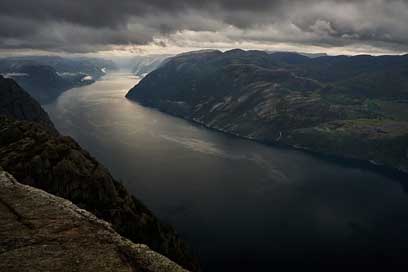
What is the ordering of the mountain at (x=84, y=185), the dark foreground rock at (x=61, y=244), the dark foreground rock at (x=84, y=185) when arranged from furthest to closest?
the dark foreground rock at (x=84, y=185) → the mountain at (x=84, y=185) → the dark foreground rock at (x=61, y=244)

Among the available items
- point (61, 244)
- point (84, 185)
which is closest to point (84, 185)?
point (84, 185)

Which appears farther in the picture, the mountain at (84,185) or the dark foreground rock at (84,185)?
the dark foreground rock at (84,185)

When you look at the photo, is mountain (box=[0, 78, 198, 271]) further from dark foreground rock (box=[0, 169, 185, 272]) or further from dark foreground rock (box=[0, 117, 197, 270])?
dark foreground rock (box=[0, 169, 185, 272])

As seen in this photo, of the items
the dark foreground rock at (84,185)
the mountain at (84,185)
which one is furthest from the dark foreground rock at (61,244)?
the dark foreground rock at (84,185)

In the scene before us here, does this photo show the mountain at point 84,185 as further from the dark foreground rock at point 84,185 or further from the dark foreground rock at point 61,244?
the dark foreground rock at point 61,244

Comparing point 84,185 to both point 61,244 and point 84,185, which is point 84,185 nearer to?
point 84,185

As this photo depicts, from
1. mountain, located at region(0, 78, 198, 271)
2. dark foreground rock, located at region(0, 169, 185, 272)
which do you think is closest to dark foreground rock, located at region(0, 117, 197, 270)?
mountain, located at region(0, 78, 198, 271)
